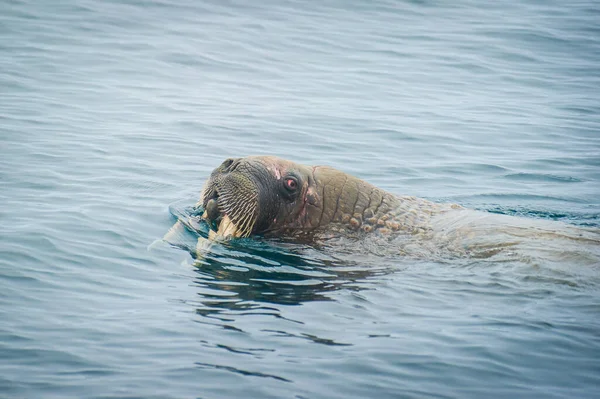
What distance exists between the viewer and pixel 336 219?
381 inches

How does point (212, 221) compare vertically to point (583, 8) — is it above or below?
below

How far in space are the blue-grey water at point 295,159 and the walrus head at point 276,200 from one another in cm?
33

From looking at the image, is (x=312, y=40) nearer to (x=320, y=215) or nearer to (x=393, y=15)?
(x=393, y=15)

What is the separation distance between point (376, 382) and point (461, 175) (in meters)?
8.83

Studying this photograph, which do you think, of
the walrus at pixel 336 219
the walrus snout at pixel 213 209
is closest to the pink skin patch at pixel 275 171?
the walrus at pixel 336 219

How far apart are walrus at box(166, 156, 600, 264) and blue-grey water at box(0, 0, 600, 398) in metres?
0.32

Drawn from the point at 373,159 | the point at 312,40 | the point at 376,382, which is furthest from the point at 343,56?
the point at 376,382

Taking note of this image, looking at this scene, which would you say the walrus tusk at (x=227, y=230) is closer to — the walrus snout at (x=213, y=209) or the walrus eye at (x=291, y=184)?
the walrus snout at (x=213, y=209)

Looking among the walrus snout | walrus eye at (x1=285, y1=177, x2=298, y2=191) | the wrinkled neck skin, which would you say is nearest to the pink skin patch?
walrus eye at (x1=285, y1=177, x2=298, y2=191)

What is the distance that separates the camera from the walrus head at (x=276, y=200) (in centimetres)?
945

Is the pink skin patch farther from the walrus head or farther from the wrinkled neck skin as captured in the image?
the wrinkled neck skin

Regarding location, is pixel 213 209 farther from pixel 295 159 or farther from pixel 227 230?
pixel 295 159

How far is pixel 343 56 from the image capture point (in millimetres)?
24047

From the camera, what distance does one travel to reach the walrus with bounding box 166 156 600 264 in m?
9.37
